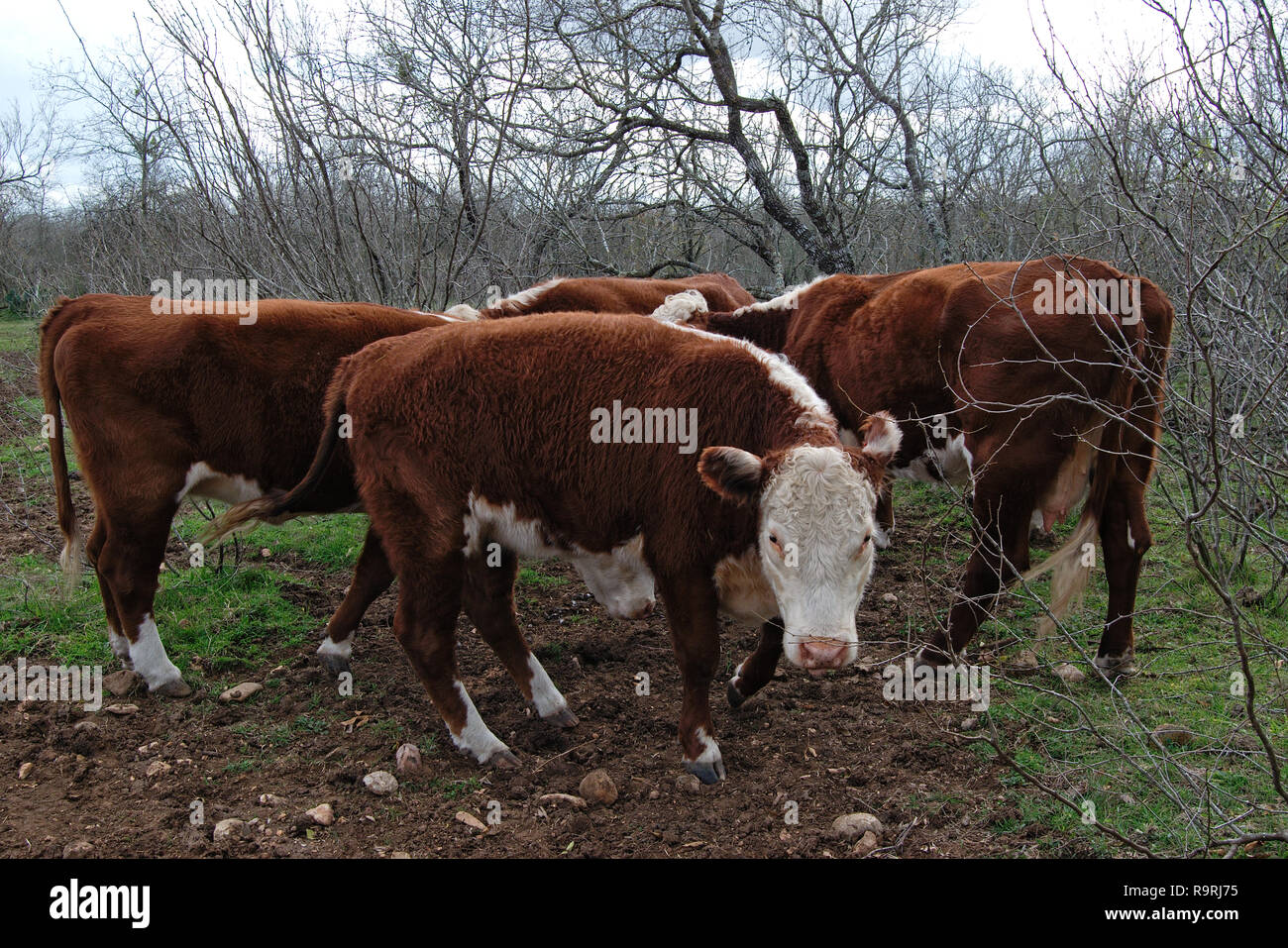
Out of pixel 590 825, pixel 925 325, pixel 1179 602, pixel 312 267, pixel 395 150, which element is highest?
pixel 395 150

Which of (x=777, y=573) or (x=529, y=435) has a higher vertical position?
(x=529, y=435)

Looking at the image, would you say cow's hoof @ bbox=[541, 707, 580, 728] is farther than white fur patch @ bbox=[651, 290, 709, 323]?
No

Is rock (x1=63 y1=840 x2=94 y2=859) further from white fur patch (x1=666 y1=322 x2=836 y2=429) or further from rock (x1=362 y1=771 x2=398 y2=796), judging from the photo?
white fur patch (x1=666 y1=322 x2=836 y2=429)

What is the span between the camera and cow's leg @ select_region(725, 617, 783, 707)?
4090 millimetres

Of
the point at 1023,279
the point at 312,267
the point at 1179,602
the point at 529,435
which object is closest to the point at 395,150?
the point at 312,267

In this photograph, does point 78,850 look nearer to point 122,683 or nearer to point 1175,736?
point 122,683

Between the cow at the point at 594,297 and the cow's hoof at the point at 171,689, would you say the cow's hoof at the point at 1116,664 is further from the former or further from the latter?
the cow's hoof at the point at 171,689

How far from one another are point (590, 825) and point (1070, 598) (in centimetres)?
273

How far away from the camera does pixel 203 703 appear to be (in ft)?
14.7

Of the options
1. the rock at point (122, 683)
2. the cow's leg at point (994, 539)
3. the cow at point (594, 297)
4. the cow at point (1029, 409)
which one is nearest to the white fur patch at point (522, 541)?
the cow at point (1029, 409)

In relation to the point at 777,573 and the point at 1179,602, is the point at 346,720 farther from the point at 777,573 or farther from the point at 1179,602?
the point at 1179,602

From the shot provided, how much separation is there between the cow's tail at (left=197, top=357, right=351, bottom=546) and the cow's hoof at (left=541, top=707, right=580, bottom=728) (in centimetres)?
160

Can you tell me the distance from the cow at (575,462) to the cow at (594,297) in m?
1.92

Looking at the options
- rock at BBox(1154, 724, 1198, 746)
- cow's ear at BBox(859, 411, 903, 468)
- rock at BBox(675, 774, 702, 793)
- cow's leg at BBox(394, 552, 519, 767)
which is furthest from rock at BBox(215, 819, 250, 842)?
rock at BBox(1154, 724, 1198, 746)
